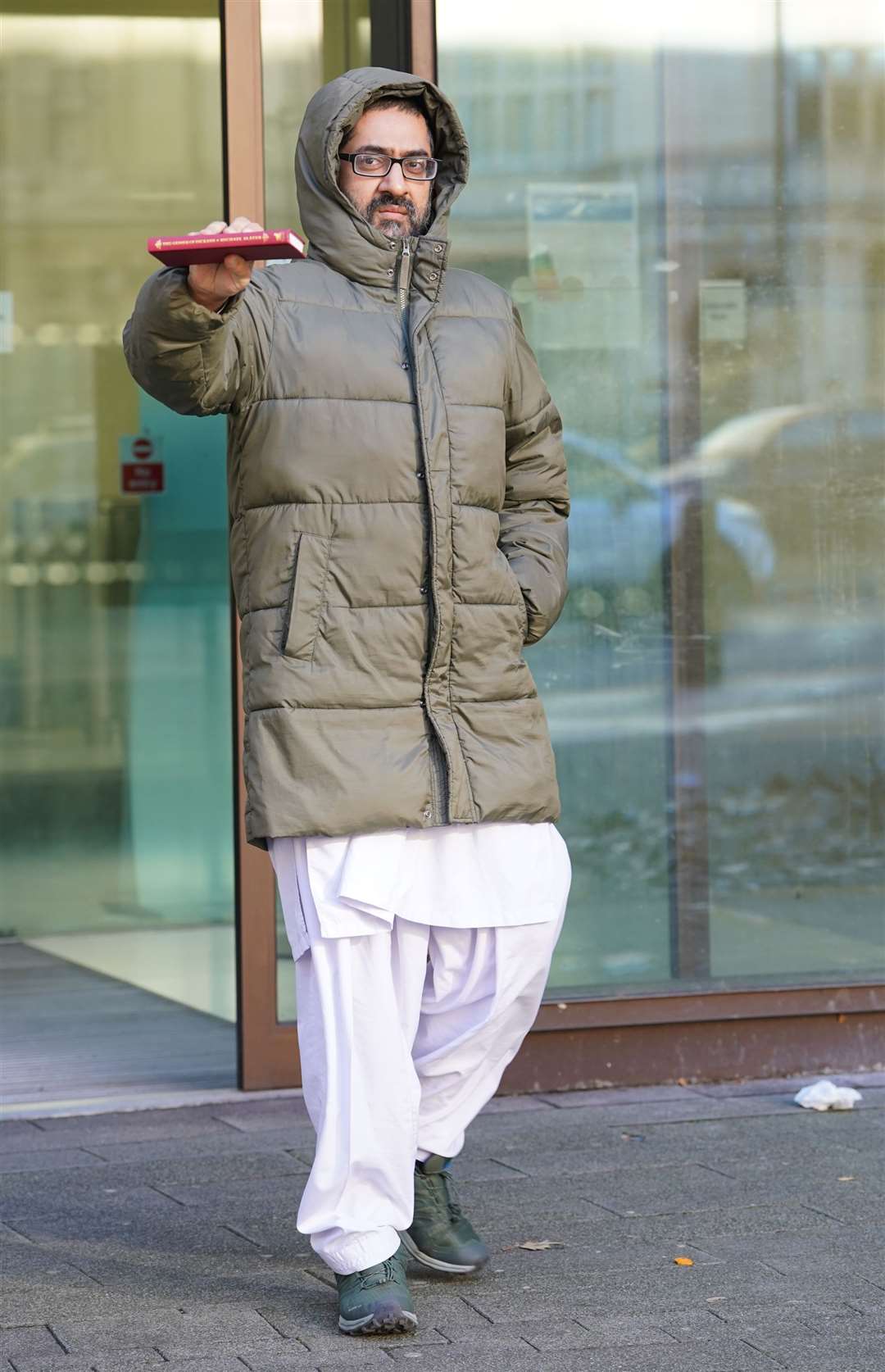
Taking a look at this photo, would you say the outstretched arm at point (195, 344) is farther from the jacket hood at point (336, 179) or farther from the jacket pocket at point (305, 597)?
the jacket pocket at point (305, 597)

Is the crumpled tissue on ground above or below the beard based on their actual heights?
below

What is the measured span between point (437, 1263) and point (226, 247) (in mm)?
1878

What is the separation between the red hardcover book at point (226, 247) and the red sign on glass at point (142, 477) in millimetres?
5227

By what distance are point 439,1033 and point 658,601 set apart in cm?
205

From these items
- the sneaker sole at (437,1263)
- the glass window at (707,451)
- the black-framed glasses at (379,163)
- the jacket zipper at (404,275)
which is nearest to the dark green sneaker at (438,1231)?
the sneaker sole at (437,1263)

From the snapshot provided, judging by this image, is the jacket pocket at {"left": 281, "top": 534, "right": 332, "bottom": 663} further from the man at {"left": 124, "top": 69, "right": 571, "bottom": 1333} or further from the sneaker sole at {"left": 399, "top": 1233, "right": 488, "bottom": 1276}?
the sneaker sole at {"left": 399, "top": 1233, "right": 488, "bottom": 1276}

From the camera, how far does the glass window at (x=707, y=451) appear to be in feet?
18.1

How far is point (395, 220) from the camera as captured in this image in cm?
379

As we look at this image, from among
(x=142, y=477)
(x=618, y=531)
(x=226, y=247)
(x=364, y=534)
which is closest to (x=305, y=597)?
(x=364, y=534)

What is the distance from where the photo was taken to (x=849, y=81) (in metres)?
5.63

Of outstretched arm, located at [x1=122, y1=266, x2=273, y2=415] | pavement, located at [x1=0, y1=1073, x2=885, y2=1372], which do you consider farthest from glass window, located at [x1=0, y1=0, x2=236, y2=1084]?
outstretched arm, located at [x1=122, y1=266, x2=273, y2=415]

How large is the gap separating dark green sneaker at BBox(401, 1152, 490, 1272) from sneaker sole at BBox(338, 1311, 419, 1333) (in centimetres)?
31

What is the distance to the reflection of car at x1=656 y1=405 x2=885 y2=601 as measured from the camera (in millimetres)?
5602

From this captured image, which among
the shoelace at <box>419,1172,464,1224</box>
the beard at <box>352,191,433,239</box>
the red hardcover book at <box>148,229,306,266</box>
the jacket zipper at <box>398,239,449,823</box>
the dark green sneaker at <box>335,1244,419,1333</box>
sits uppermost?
the beard at <box>352,191,433,239</box>
